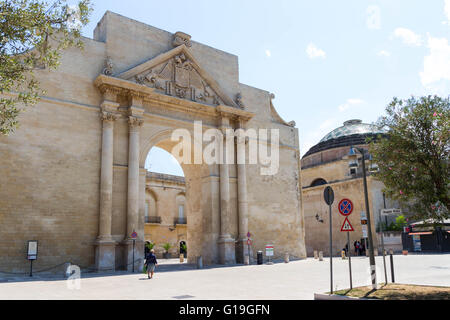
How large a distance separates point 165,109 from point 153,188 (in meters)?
19.9

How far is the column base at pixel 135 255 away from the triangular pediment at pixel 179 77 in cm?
873

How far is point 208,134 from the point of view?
26.1 meters

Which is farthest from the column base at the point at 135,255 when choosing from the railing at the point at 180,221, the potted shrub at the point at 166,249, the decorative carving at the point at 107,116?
the railing at the point at 180,221

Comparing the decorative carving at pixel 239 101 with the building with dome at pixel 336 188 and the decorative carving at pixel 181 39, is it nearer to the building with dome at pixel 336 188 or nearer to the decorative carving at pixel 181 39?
the decorative carving at pixel 181 39

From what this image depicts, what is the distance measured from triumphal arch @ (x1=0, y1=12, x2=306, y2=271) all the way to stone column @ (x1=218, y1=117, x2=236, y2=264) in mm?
72

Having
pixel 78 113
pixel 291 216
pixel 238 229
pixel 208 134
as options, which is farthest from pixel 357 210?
pixel 78 113

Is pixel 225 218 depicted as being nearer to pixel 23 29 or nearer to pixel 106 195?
pixel 106 195

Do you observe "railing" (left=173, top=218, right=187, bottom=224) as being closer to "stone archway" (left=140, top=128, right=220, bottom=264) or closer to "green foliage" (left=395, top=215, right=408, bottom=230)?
"stone archway" (left=140, top=128, right=220, bottom=264)

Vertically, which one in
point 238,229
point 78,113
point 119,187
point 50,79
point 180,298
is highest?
point 50,79

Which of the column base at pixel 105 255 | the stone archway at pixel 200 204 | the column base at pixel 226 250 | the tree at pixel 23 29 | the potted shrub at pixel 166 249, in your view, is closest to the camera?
the tree at pixel 23 29

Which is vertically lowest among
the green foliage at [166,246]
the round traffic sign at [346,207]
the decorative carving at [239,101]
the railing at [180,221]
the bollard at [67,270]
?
the bollard at [67,270]

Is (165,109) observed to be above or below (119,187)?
above

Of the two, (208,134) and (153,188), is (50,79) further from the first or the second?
(153,188)

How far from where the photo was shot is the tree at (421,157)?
11586 millimetres
